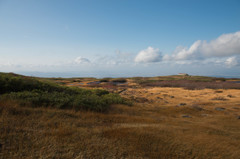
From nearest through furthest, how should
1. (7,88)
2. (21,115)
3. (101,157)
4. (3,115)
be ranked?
(101,157) → (3,115) → (21,115) → (7,88)

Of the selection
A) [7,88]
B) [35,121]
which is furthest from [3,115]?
[7,88]

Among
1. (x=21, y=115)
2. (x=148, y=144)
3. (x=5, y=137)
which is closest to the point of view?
(x=5, y=137)

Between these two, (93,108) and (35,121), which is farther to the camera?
(93,108)

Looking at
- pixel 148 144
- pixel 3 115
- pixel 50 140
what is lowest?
pixel 148 144

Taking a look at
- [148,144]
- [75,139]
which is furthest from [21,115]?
[148,144]

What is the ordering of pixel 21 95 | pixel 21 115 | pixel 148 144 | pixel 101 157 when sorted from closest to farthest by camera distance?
pixel 101 157, pixel 148 144, pixel 21 115, pixel 21 95

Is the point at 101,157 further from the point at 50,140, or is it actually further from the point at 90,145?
the point at 50,140

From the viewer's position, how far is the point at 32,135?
3842 millimetres

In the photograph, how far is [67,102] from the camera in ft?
28.3

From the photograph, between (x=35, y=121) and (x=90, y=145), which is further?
(x=35, y=121)

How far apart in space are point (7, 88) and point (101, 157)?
10.9m

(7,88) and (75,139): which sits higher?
(7,88)

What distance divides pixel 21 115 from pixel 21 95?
3.95 meters

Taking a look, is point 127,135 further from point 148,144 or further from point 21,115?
point 21,115
